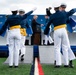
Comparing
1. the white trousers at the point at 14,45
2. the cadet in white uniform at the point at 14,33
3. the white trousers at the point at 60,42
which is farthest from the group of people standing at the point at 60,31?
the white trousers at the point at 14,45

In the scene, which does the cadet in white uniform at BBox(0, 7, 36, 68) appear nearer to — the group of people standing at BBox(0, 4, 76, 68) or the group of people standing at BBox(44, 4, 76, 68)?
the group of people standing at BBox(0, 4, 76, 68)

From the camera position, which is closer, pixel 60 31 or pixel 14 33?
pixel 60 31

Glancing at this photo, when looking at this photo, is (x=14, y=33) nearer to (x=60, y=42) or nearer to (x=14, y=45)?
(x=14, y=45)

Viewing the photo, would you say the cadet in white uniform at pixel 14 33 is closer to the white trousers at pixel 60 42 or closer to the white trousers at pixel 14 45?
the white trousers at pixel 14 45

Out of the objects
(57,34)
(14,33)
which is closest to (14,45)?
(14,33)

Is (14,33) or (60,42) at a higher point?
(14,33)

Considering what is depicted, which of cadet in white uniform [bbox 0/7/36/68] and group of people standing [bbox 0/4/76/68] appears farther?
cadet in white uniform [bbox 0/7/36/68]

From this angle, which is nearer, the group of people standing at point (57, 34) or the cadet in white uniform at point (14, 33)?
the group of people standing at point (57, 34)

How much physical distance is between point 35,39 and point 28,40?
12.7 ft

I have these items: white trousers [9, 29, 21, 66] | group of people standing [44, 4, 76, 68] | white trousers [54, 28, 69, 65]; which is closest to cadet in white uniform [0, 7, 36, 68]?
white trousers [9, 29, 21, 66]

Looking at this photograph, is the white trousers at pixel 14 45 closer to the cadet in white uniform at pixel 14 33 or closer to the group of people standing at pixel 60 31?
the cadet in white uniform at pixel 14 33

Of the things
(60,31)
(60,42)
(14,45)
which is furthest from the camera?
(14,45)

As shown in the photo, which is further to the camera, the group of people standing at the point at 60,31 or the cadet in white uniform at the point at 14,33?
the cadet in white uniform at the point at 14,33

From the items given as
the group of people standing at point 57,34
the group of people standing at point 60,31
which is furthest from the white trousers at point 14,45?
the group of people standing at point 60,31
